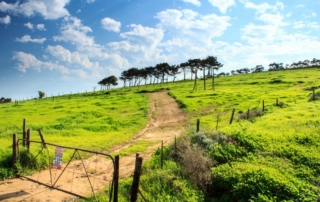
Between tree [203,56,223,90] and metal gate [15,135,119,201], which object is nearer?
metal gate [15,135,119,201]

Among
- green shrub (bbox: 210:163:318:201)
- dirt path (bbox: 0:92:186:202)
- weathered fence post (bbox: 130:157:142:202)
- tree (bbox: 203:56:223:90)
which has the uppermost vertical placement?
tree (bbox: 203:56:223:90)

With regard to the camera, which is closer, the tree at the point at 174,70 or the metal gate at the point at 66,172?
the metal gate at the point at 66,172

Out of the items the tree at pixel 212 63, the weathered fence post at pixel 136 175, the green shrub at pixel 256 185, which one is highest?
the tree at pixel 212 63

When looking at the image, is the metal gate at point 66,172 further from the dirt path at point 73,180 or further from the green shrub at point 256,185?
the green shrub at point 256,185

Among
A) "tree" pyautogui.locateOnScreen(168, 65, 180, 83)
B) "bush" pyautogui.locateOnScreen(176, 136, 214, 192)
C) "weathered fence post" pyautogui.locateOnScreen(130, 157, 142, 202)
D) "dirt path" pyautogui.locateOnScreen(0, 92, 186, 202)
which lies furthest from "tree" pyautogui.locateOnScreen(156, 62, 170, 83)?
"weathered fence post" pyautogui.locateOnScreen(130, 157, 142, 202)

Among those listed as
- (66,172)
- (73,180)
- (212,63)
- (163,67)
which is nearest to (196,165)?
(73,180)

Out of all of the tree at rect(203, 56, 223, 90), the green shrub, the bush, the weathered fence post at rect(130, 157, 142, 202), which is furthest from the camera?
the tree at rect(203, 56, 223, 90)

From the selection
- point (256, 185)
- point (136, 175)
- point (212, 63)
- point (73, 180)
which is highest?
point (212, 63)

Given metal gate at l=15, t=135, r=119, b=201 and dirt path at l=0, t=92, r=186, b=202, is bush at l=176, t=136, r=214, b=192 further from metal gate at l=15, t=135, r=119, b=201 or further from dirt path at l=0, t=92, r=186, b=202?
metal gate at l=15, t=135, r=119, b=201

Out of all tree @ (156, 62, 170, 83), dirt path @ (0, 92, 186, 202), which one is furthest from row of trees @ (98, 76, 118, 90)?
dirt path @ (0, 92, 186, 202)

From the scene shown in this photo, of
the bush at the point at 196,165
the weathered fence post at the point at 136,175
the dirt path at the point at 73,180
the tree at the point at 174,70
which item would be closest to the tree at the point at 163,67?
the tree at the point at 174,70

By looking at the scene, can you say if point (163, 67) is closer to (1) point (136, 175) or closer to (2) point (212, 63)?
(2) point (212, 63)

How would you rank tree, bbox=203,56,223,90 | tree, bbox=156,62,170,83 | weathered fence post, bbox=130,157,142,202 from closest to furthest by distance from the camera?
weathered fence post, bbox=130,157,142,202 → tree, bbox=203,56,223,90 → tree, bbox=156,62,170,83

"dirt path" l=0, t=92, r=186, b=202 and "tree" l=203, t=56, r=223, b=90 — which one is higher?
"tree" l=203, t=56, r=223, b=90
